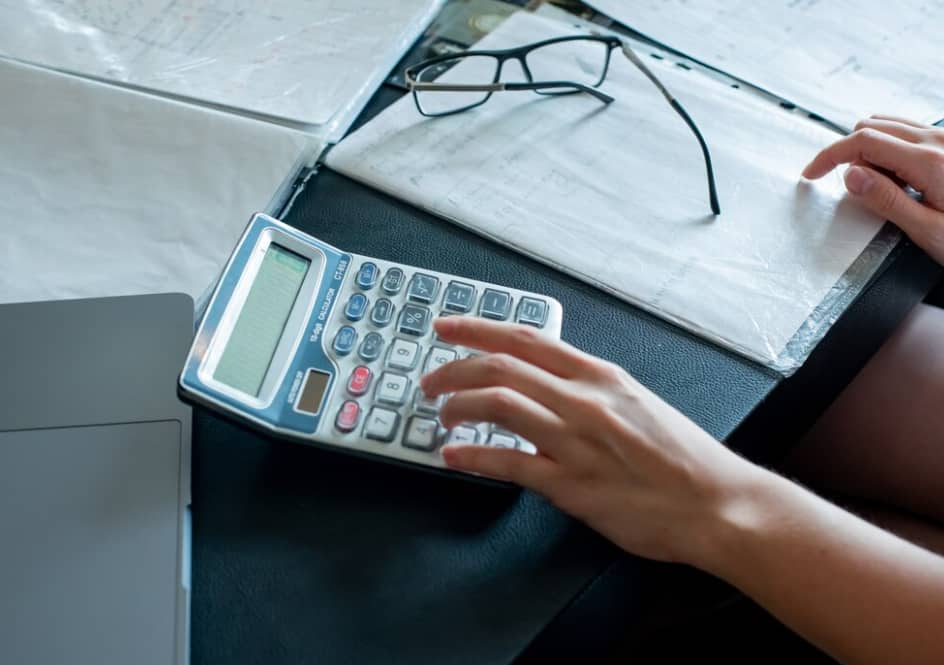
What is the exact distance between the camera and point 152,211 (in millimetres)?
547

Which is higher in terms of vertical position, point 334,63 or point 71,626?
point 334,63

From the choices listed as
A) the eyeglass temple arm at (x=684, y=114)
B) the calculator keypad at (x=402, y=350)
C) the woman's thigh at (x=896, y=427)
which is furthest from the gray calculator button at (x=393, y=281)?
the woman's thigh at (x=896, y=427)

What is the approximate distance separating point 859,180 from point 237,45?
1.49 feet

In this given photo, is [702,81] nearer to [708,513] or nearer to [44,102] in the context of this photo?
[708,513]

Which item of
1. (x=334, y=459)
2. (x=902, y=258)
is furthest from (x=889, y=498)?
(x=334, y=459)

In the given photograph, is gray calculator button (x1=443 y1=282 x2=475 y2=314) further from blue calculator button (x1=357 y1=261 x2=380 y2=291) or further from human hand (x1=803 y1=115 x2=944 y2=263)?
human hand (x1=803 y1=115 x2=944 y2=263)

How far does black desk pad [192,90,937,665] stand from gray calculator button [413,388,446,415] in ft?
0.10

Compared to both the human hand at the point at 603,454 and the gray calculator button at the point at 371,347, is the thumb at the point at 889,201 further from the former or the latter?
the gray calculator button at the point at 371,347

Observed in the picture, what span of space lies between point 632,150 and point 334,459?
30 centimetres

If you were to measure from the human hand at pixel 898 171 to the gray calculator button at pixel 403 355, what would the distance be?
0.95 ft

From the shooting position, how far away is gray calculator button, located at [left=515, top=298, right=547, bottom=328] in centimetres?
46

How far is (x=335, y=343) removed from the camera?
1.45 feet

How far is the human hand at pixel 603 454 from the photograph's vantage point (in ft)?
1.29

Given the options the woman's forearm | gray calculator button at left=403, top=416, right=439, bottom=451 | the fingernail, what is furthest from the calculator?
the fingernail
